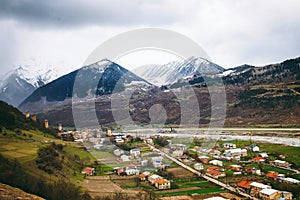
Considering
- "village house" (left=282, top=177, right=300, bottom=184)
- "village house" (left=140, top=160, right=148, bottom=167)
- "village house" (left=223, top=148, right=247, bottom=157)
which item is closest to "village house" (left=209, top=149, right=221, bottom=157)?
"village house" (left=223, top=148, right=247, bottom=157)

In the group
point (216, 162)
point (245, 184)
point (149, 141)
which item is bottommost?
point (245, 184)

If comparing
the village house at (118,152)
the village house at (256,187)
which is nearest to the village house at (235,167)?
the village house at (256,187)

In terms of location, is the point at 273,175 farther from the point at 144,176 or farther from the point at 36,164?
the point at 36,164

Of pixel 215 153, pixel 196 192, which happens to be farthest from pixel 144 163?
pixel 196 192

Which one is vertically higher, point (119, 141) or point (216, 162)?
point (119, 141)

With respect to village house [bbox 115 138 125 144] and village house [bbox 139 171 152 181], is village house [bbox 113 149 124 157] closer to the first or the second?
village house [bbox 115 138 125 144]

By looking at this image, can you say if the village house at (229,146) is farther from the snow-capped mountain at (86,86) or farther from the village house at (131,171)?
the snow-capped mountain at (86,86)

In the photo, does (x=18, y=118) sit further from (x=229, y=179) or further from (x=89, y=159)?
(x=229, y=179)
